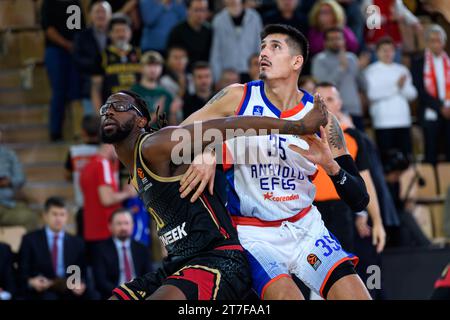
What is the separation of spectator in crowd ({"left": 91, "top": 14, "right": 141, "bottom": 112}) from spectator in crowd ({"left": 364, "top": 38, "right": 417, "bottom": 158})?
314cm

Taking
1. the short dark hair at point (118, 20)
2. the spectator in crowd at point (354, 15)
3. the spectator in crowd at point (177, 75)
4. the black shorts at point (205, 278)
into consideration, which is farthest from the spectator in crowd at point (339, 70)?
the black shorts at point (205, 278)

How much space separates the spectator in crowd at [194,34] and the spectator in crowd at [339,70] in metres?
1.49

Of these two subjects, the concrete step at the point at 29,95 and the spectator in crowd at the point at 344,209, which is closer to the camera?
the spectator in crowd at the point at 344,209

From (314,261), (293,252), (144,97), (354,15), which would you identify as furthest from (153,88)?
(314,261)

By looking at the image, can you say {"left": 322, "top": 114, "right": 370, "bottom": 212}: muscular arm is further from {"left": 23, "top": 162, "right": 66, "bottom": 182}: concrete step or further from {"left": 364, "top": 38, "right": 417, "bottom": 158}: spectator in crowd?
{"left": 23, "top": 162, "right": 66, "bottom": 182}: concrete step

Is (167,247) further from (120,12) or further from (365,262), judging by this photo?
(120,12)

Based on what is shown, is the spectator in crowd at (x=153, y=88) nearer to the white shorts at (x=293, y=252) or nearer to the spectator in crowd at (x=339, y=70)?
the spectator in crowd at (x=339, y=70)

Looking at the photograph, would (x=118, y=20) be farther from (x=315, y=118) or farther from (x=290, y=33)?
(x=315, y=118)

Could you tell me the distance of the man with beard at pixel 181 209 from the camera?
694cm

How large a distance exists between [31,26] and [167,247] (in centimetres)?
900

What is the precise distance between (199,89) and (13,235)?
2.87 m

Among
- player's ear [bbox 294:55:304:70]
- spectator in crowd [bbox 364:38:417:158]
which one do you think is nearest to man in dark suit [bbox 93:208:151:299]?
spectator in crowd [bbox 364:38:417:158]

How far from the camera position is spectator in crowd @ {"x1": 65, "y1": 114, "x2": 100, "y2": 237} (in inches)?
489

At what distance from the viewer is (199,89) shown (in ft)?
42.2
